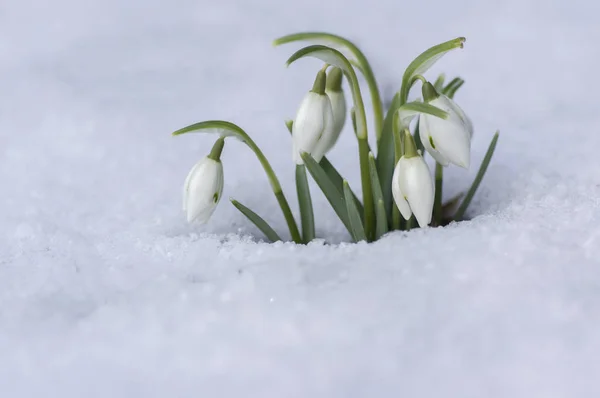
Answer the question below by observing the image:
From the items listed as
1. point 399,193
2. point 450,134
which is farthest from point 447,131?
point 399,193

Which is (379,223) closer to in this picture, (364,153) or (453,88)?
(364,153)

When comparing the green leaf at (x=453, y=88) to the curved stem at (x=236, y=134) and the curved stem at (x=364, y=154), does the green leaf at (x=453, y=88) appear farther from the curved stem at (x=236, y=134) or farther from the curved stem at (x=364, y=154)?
the curved stem at (x=236, y=134)

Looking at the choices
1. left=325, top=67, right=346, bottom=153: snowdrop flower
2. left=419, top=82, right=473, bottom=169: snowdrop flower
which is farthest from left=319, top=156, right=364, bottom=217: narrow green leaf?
left=419, top=82, right=473, bottom=169: snowdrop flower

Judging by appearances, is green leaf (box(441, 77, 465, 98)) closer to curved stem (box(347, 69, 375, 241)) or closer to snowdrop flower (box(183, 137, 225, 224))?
curved stem (box(347, 69, 375, 241))

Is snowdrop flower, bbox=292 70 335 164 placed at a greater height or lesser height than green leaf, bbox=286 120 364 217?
greater

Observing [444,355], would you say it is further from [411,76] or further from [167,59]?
[167,59]

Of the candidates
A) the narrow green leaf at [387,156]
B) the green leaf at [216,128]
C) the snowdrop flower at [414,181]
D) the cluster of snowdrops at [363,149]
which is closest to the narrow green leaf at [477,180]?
the cluster of snowdrops at [363,149]
